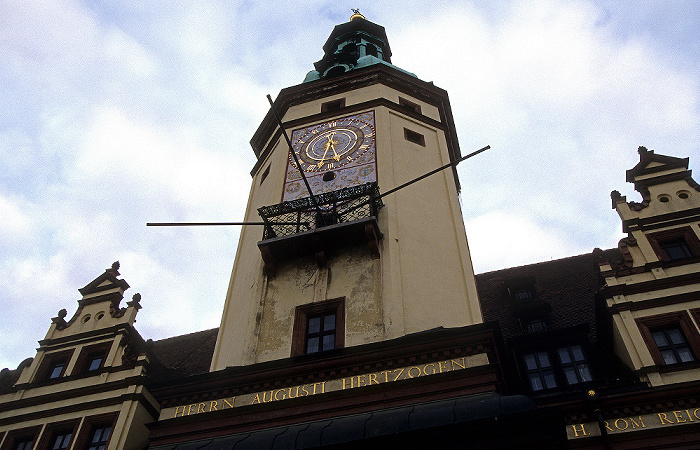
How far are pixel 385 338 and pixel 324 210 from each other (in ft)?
16.1

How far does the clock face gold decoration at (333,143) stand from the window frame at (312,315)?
18.2 feet

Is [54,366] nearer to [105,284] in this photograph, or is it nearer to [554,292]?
[105,284]

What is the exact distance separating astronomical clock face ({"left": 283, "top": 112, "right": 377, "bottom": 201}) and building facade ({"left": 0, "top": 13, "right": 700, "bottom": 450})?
0.07m

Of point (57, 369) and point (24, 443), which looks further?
point (57, 369)

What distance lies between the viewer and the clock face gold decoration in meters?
21.4

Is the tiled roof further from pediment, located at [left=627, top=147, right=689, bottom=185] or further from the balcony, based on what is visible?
the balcony

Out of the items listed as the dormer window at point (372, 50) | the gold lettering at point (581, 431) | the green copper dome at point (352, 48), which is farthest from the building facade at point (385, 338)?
the dormer window at point (372, 50)

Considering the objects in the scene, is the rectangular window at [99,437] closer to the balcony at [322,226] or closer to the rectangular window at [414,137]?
the balcony at [322,226]

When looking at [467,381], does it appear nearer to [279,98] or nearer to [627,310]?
[627,310]

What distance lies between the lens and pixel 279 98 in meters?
25.7

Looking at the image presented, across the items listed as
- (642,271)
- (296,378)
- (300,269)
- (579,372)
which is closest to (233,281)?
(300,269)

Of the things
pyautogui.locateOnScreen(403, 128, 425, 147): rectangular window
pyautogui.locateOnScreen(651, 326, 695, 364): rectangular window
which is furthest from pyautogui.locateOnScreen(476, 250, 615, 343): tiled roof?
pyautogui.locateOnScreen(403, 128, 425, 147): rectangular window

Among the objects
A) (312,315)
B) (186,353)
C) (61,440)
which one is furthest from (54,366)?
(312,315)

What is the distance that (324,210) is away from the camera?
1894 cm
